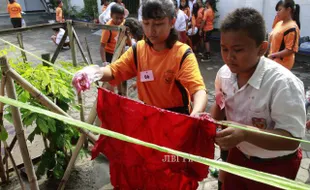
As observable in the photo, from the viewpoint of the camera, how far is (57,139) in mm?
2498

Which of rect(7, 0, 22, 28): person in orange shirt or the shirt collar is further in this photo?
rect(7, 0, 22, 28): person in orange shirt

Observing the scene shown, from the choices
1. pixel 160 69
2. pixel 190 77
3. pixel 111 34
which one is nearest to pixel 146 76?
pixel 160 69

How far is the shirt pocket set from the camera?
4.56 feet

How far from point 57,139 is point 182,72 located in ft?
4.58

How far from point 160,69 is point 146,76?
0.42ft

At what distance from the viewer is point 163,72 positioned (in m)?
1.99

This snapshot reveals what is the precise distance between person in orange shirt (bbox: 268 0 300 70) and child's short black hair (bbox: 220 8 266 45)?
265cm

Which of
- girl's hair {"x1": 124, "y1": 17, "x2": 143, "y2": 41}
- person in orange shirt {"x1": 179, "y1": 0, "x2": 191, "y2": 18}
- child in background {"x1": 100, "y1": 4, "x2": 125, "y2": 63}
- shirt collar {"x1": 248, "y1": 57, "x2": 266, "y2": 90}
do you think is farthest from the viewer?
person in orange shirt {"x1": 179, "y1": 0, "x2": 191, "y2": 18}

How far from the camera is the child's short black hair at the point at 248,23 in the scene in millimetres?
1301

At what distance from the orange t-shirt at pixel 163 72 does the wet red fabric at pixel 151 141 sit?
41cm

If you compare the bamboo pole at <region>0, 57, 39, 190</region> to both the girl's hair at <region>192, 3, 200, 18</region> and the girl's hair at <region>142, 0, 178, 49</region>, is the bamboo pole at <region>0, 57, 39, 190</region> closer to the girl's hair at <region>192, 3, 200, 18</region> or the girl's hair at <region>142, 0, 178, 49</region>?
the girl's hair at <region>142, 0, 178, 49</region>

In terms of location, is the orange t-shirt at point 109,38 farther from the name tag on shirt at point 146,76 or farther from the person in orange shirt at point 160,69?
the name tag on shirt at point 146,76

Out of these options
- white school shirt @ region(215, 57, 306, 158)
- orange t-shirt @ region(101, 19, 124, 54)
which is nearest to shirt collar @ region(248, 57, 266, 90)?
white school shirt @ region(215, 57, 306, 158)

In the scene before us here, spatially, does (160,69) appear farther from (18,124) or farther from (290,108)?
(18,124)
